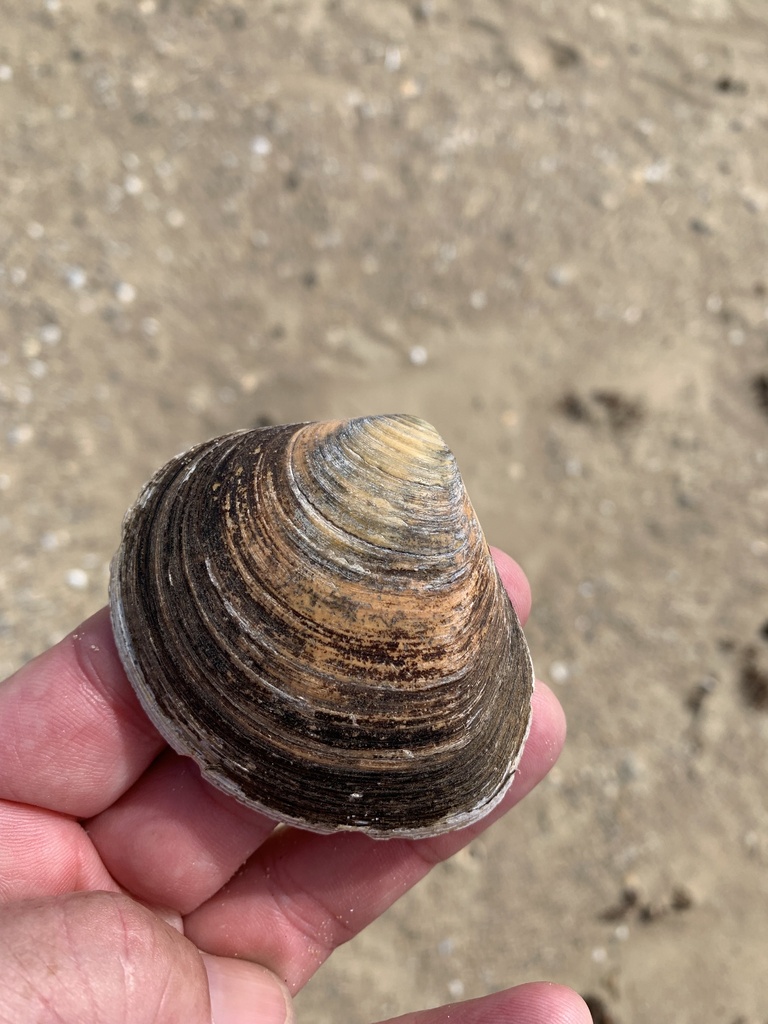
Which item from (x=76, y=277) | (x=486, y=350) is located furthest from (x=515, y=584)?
(x=76, y=277)

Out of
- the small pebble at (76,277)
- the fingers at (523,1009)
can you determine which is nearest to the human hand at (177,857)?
the fingers at (523,1009)

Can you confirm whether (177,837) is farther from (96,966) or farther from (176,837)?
(96,966)

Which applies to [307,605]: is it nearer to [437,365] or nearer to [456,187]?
[437,365]

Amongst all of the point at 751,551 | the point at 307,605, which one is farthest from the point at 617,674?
the point at 307,605

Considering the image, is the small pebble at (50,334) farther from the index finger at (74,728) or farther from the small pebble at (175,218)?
the index finger at (74,728)

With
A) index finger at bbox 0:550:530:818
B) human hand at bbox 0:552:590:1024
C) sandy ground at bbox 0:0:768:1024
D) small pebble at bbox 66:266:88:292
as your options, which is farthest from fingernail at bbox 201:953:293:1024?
small pebble at bbox 66:266:88:292

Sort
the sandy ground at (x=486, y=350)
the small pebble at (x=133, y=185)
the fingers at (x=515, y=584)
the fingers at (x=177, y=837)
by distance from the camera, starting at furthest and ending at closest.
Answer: the small pebble at (x=133, y=185), the sandy ground at (x=486, y=350), the fingers at (x=515, y=584), the fingers at (x=177, y=837)

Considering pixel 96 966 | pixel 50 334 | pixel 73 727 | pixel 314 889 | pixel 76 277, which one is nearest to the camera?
pixel 96 966

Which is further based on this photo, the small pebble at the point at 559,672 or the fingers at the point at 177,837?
the small pebble at the point at 559,672
